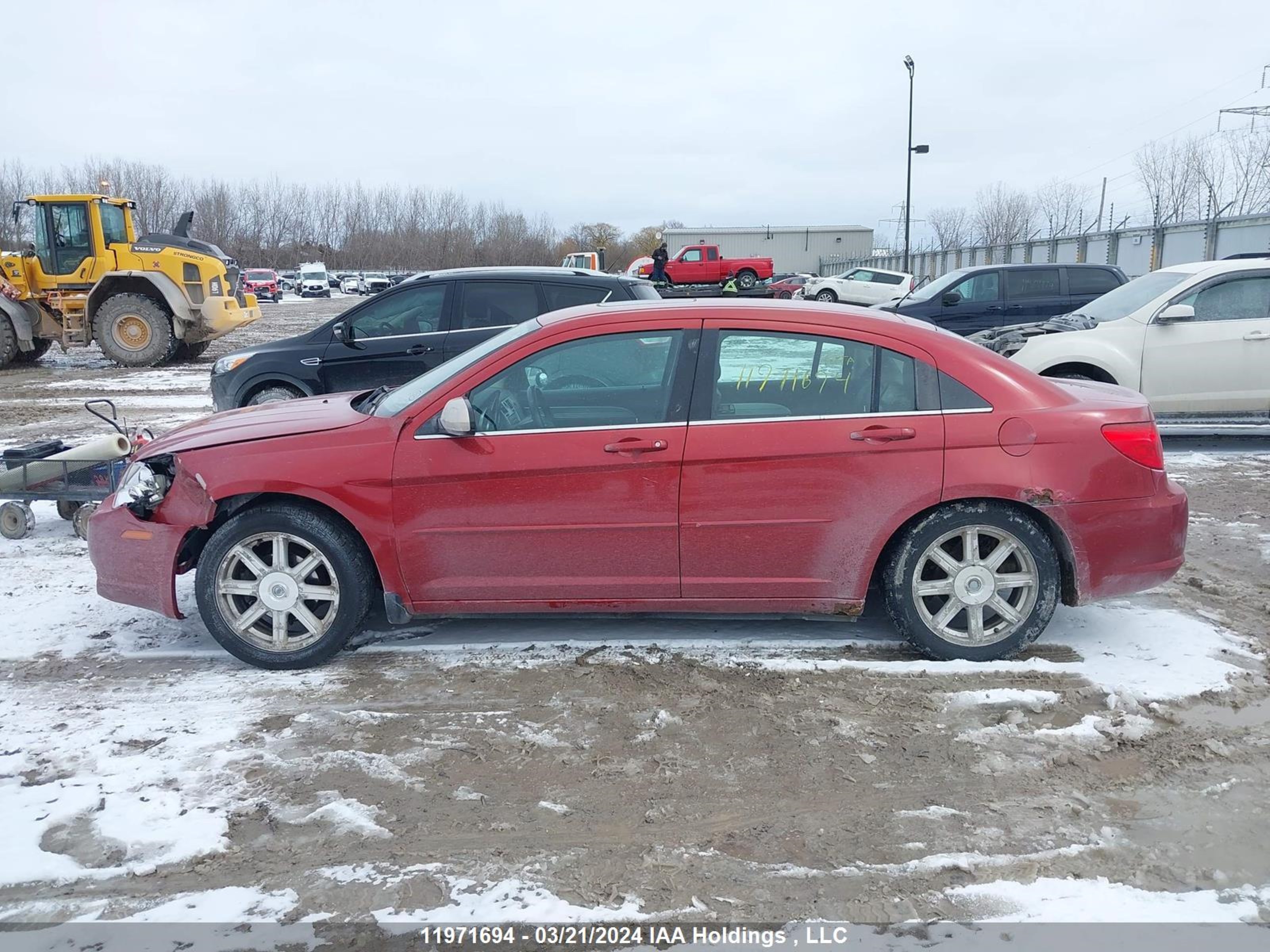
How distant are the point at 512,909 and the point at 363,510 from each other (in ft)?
6.86

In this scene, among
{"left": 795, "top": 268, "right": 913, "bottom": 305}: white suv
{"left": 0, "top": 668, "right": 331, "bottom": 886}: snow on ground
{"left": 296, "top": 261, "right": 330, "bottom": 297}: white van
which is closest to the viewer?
{"left": 0, "top": 668, "right": 331, "bottom": 886}: snow on ground

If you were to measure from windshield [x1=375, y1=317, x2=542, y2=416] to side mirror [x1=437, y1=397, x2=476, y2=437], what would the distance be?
0.24 metres

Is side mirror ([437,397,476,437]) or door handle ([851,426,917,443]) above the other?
side mirror ([437,397,476,437])

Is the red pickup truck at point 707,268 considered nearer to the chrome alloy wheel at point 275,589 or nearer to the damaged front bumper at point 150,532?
the damaged front bumper at point 150,532

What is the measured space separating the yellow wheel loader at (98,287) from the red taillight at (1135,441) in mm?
17514

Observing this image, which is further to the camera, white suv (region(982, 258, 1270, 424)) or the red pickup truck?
the red pickup truck

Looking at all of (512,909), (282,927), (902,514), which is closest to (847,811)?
(512,909)

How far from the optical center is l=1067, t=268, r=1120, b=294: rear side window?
15.1m

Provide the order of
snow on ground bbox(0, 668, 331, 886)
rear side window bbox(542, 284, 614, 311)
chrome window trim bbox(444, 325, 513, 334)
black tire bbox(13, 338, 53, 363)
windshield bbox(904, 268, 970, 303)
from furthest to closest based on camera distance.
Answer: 1. black tire bbox(13, 338, 53, 363)
2. windshield bbox(904, 268, 970, 303)
3. chrome window trim bbox(444, 325, 513, 334)
4. rear side window bbox(542, 284, 614, 311)
5. snow on ground bbox(0, 668, 331, 886)

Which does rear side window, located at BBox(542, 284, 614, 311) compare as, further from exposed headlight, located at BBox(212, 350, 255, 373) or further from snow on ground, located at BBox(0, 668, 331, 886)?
snow on ground, located at BBox(0, 668, 331, 886)

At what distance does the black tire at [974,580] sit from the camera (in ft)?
14.1

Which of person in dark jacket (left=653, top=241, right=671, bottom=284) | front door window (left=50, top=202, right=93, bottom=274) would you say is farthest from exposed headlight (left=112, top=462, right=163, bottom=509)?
person in dark jacket (left=653, top=241, right=671, bottom=284)

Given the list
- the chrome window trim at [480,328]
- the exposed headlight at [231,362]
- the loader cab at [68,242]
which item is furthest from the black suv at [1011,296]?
the loader cab at [68,242]

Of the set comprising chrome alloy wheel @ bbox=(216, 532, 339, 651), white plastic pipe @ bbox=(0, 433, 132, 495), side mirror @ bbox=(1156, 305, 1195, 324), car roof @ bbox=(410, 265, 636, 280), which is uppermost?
car roof @ bbox=(410, 265, 636, 280)
